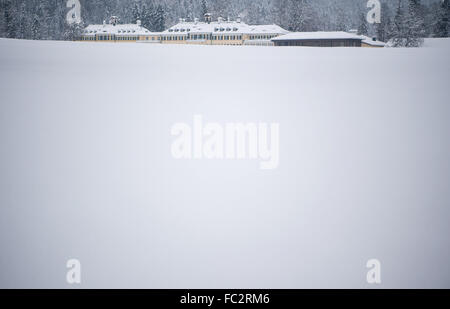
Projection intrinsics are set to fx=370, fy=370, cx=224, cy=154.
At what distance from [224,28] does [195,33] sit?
154 inches

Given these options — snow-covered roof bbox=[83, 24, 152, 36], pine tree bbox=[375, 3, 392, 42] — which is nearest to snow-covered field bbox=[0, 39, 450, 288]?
snow-covered roof bbox=[83, 24, 152, 36]

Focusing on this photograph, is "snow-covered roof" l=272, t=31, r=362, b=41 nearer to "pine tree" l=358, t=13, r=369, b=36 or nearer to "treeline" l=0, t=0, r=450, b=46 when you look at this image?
"treeline" l=0, t=0, r=450, b=46

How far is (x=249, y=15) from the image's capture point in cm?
3247

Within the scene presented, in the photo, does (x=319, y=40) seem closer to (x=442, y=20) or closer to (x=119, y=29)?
(x=442, y=20)

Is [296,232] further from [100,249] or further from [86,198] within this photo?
[86,198]

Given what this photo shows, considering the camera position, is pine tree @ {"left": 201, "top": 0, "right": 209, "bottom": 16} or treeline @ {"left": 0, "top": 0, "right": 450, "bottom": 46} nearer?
treeline @ {"left": 0, "top": 0, "right": 450, "bottom": 46}

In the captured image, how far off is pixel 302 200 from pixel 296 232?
2.50 ft

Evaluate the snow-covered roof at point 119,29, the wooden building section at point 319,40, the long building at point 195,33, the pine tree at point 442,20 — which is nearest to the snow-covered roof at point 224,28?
the long building at point 195,33

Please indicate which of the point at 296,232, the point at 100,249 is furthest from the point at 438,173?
the point at 100,249

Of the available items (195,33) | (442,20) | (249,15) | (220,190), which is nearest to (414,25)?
(442,20)

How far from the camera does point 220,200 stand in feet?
15.5

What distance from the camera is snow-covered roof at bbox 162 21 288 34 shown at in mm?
29930

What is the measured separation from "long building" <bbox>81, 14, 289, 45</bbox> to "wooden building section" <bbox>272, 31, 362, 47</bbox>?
2.07 m

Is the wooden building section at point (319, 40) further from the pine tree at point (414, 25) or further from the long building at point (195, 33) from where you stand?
the pine tree at point (414, 25)
